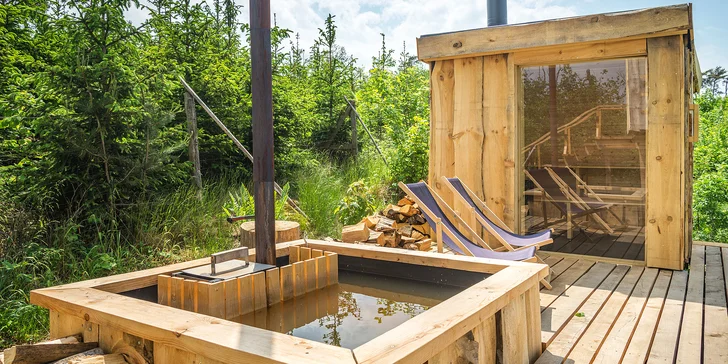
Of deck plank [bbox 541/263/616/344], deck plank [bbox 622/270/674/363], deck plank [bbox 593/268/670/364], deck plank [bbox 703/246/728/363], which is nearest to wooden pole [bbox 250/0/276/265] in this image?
deck plank [bbox 541/263/616/344]

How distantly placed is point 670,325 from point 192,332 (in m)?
2.86

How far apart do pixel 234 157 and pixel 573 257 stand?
4980 mm

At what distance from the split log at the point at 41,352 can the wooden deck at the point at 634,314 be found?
2138 mm

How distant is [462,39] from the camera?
548cm

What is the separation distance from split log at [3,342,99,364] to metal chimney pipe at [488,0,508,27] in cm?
634

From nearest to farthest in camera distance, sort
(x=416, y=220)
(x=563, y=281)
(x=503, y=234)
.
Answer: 1. (x=563, y=281)
2. (x=503, y=234)
3. (x=416, y=220)

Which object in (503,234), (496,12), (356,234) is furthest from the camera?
(496,12)

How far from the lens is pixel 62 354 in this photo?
201 centimetres

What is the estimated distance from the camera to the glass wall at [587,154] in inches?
193

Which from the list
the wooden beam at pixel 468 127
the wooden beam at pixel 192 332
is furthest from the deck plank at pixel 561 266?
the wooden beam at pixel 192 332

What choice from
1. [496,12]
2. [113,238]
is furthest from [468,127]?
[113,238]

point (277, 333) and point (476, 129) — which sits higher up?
point (476, 129)

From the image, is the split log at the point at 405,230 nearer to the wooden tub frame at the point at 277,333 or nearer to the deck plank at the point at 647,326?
the deck plank at the point at 647,326

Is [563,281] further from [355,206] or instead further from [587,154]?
[355,206]
